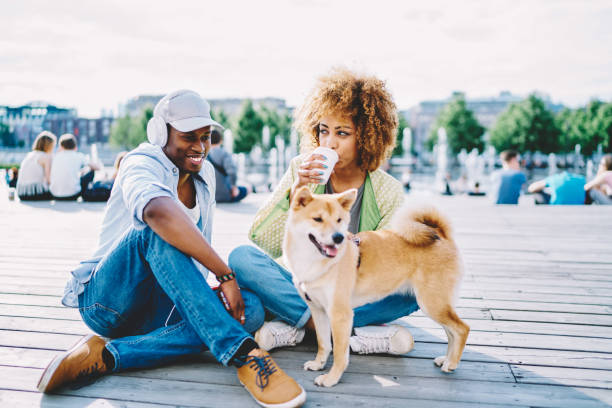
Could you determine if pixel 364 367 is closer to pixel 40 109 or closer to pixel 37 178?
pixel 37 178

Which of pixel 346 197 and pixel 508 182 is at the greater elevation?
pixel 346 197

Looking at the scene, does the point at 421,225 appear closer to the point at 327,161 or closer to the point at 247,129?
the point at 327,161

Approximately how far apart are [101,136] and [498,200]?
9643cm

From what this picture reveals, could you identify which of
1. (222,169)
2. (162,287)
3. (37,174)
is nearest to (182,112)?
(162,287)

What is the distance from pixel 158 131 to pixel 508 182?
7974 mm

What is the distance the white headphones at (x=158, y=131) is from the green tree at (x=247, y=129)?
4471 centimetres

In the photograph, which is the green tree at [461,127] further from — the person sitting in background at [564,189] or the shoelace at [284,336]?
the shoelace at [284,336]

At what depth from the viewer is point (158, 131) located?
240cm

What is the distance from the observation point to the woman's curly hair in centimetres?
286

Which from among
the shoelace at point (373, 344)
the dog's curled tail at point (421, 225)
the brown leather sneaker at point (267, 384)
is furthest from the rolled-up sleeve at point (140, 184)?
the shoelace at point (373, 344)

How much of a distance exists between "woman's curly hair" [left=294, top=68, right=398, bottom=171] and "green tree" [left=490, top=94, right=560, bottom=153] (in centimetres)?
4214

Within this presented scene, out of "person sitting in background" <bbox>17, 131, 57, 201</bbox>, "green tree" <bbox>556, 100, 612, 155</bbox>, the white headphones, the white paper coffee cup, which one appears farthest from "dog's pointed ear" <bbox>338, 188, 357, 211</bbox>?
"green tree" <bbox>556, 100, 612, 155</bbox>

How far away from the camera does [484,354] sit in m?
2.48

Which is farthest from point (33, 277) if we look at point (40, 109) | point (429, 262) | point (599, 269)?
point (40, 109)
